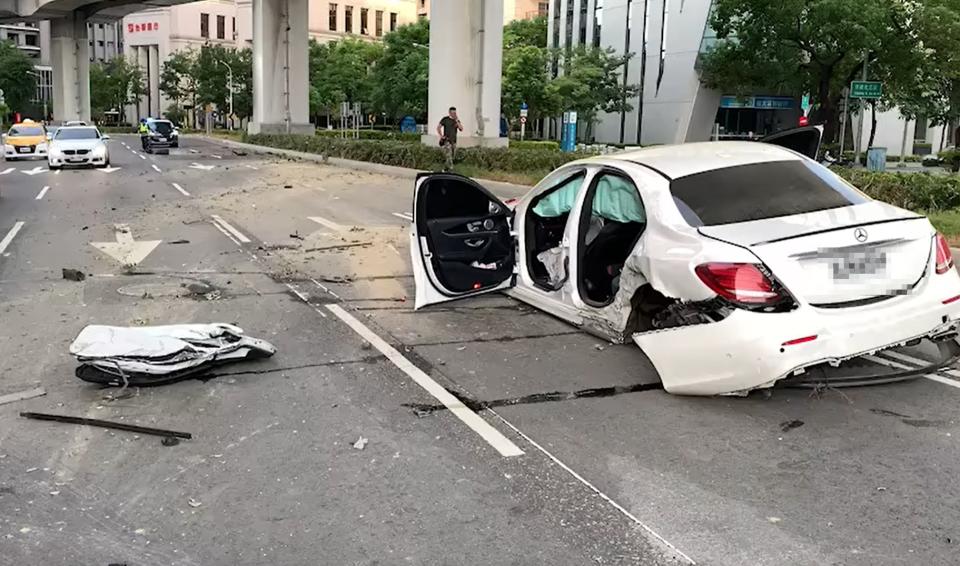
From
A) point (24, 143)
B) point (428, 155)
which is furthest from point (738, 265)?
point (24, 143)

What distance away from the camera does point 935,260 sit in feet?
18.3

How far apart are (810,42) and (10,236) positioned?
85.7 ft

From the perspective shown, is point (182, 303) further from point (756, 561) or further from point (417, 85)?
point (417, 85)

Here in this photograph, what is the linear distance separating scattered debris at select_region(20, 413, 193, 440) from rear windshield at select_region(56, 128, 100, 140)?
2743 cm

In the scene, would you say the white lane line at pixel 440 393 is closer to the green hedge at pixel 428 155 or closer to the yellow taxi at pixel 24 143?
the green hedge at pixel 428 155

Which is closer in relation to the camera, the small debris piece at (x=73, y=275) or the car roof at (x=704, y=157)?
the car roof at (x=704, y=157)

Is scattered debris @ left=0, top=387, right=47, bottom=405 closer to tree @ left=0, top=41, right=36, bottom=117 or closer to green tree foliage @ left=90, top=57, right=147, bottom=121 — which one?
green tree foliage @ left=90, top=57, right=147, bottom=121

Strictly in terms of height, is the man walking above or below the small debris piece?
above

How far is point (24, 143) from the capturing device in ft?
121

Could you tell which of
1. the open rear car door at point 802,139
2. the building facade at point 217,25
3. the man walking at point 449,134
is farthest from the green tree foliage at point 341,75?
the open rear car door at point 802,139

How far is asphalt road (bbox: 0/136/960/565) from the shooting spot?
3818 mm

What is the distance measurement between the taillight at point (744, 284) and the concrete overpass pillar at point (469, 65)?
25356 mm

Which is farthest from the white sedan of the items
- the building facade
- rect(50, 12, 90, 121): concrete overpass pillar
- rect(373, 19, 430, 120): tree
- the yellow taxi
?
the building facade

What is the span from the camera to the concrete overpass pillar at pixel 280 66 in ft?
155
